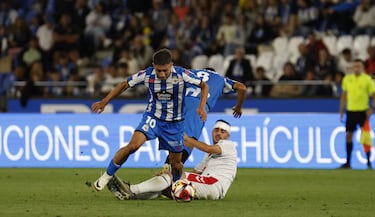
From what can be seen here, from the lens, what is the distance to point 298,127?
21219mm

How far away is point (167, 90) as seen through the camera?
1317cm

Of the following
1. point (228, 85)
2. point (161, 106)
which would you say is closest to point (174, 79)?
point (161, 106)

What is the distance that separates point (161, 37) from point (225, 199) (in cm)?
1436

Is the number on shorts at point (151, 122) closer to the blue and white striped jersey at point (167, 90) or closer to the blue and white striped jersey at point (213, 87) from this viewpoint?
the blue and white striped jersey at point (167, 90)

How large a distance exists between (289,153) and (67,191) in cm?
708

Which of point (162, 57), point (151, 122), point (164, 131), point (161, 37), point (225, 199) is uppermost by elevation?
point (162, 57)

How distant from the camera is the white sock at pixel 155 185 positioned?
13.1m

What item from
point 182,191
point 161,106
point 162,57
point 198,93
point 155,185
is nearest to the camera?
point 182,191

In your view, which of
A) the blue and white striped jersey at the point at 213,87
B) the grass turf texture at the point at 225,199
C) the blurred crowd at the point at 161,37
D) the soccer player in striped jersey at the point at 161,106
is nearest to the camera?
the grass turf texture at the point at 225,199

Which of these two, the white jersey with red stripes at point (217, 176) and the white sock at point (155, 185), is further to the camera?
the white jersey with red stripes at point (217, 176)

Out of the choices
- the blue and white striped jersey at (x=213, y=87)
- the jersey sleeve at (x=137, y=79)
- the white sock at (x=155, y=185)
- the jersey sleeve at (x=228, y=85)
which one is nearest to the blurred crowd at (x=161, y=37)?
the blue and white striped jersey at (x=213, y=87)

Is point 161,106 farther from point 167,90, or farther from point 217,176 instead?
point 217,176

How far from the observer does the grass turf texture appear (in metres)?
11.8

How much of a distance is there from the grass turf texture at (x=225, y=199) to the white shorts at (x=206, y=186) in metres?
0.19
